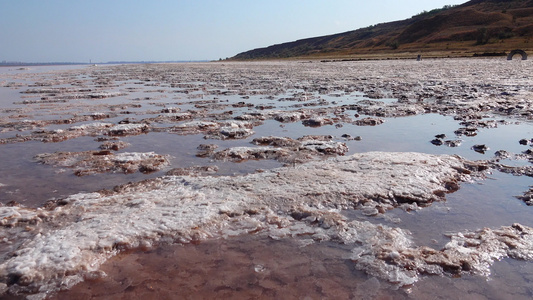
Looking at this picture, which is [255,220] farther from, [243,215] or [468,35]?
[468,35]

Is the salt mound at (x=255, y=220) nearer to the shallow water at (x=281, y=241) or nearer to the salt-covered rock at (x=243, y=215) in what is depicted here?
the salt-covered rock at (x=243, y=215)

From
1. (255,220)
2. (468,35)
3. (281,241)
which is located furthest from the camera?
(468,35)

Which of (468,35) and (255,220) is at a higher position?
(468,35)

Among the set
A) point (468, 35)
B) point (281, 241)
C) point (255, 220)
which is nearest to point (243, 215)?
point (255, 220)

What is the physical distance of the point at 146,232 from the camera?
2.55 meters

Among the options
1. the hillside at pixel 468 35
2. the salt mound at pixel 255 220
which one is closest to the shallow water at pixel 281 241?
the salt mound at pixel 255 220

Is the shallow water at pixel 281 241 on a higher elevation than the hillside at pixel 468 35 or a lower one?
lower

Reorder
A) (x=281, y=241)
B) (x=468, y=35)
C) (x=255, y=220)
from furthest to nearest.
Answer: (x=468, y=35), (x=255, y=220), (x=281, y=241)

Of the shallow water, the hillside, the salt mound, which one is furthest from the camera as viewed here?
the hillside

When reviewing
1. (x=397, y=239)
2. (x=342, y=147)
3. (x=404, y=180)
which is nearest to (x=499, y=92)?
(x=342, y=147)

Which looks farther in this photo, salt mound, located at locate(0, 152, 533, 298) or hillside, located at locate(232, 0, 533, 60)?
hillside, located at locate(232, 0, 533, 60)

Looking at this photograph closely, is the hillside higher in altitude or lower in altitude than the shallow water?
higher

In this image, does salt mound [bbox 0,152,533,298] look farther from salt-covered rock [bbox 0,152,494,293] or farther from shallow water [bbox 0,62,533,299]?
shallow water [bbox 0,62,533,299]

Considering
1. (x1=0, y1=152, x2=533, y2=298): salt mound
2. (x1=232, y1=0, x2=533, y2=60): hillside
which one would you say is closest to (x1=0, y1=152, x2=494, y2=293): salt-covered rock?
(x1=0, y1=152, x2=533, y2=298): salt mound
